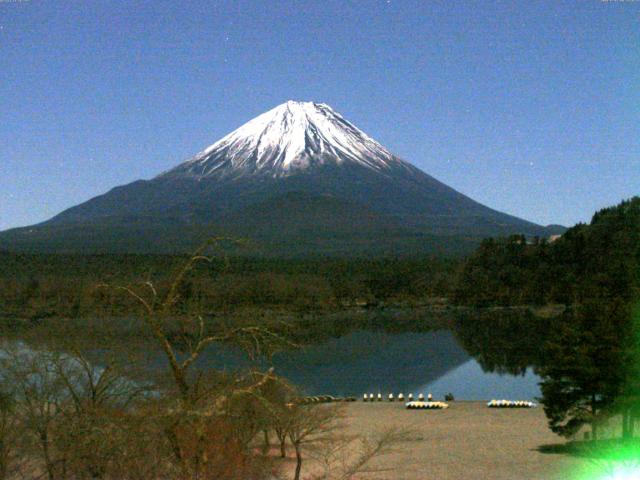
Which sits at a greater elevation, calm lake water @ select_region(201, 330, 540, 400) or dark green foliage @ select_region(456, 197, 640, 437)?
dark green foliage @ select_region(456, 197, 640, 437)

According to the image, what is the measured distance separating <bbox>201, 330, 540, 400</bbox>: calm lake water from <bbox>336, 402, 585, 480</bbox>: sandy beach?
4985 mm

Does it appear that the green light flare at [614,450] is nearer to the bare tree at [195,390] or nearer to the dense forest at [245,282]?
the bare tree at [195,390]

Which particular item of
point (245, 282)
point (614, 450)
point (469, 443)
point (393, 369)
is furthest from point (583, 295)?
point (614, 450)

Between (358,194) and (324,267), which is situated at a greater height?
(358,194)

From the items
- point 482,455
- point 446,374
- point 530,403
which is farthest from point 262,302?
point 482,455

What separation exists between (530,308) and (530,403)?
5003cm

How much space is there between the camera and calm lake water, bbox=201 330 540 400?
33.7 m

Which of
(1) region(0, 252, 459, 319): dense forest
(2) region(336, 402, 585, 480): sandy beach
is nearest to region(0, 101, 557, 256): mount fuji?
(1) region(0, 252, 459, 319): dense forest

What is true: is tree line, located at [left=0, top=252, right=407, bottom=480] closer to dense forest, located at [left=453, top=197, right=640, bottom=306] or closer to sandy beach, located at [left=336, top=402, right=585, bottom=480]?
sandy beach, located at [left=336, top=402, right=585, bottom=480]

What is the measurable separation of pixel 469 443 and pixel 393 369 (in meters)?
21.9

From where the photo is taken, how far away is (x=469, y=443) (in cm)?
1942

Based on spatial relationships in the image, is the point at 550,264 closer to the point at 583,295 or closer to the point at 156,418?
the point at 583,295

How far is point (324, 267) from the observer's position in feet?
312

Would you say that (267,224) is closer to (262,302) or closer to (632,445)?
(262,302)
